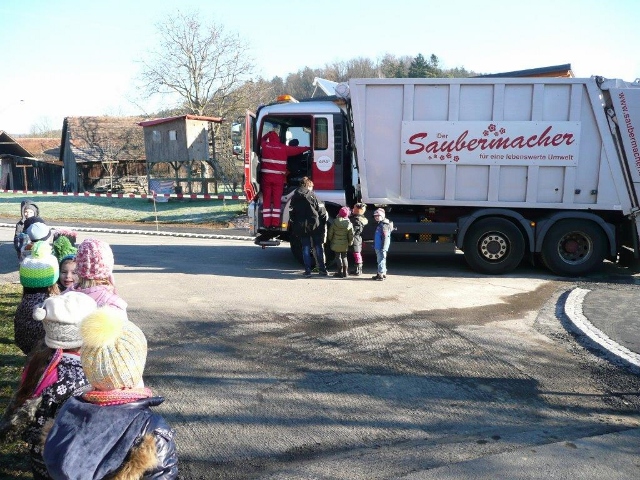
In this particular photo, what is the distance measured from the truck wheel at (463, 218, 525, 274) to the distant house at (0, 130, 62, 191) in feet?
123

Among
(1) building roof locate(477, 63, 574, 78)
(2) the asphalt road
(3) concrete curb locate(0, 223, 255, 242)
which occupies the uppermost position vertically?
(1) building roof locate(477, 63, 574, 78)

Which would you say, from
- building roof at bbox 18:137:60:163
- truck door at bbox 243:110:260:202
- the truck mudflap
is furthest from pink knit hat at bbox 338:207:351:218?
building roof at bbox 18:137:60:163

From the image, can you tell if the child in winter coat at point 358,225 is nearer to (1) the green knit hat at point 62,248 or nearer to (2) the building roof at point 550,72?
(1) the green knit hat at point 62,248

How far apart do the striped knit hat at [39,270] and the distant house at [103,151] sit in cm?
3192

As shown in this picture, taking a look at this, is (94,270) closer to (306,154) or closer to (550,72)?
(306,154)

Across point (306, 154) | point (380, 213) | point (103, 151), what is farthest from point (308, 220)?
point (103, 151)

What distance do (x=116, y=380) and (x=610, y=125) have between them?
10.2 m

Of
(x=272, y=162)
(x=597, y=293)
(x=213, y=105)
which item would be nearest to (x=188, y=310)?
(x=272, y=162)

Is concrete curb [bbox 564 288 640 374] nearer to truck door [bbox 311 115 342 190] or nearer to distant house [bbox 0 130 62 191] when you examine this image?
truck door [bbox 311 115 342 190]

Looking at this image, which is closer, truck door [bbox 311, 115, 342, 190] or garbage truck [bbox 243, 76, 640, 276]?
garbage truck [bbox 243, 76, 640, 276]

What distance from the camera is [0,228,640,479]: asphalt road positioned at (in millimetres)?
4250

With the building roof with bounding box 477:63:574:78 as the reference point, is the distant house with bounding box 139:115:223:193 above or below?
below

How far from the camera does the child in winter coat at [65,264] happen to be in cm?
532

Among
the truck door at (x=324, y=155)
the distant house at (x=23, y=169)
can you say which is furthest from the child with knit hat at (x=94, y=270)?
the distant house at (x=23, y=169)
